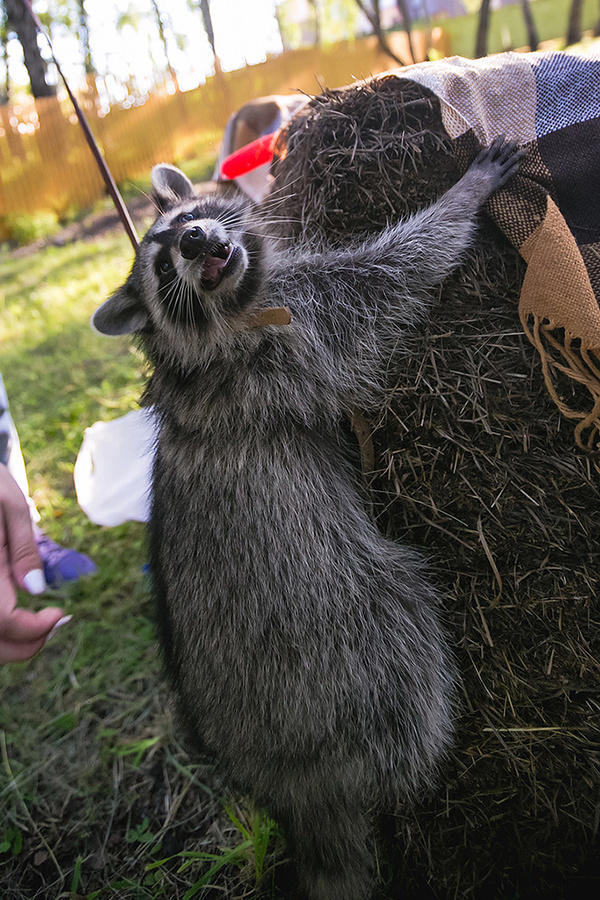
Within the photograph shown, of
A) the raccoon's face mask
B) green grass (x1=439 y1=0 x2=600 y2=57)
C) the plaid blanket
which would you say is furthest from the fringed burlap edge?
green grass (x1=439 y1=0 x2=600 y2=57)

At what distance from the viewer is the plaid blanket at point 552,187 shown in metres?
1.55

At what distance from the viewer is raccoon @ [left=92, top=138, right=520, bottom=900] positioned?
1.67 metres

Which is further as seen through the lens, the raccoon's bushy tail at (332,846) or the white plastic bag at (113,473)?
the white plastic bag at (113,473)

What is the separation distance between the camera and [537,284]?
1591mm

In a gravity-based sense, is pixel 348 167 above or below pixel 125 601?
above

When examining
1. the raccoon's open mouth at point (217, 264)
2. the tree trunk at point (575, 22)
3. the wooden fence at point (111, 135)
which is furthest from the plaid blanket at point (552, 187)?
the tree trunk at point (575, 22)

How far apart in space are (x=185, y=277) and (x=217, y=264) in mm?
113

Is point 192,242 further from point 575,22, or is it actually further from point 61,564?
point 575,22

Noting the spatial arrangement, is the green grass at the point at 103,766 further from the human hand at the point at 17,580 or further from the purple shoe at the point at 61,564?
the human hand at the point at 17,580

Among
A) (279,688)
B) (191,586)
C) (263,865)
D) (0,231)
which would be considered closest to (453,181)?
(191,586)

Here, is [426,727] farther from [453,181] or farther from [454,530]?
[453,181]

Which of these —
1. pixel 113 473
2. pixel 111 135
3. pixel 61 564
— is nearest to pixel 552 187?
A: pixel 113 473

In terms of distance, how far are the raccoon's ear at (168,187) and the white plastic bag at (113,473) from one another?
1119 millimetres

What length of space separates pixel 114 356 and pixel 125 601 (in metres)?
2.76
